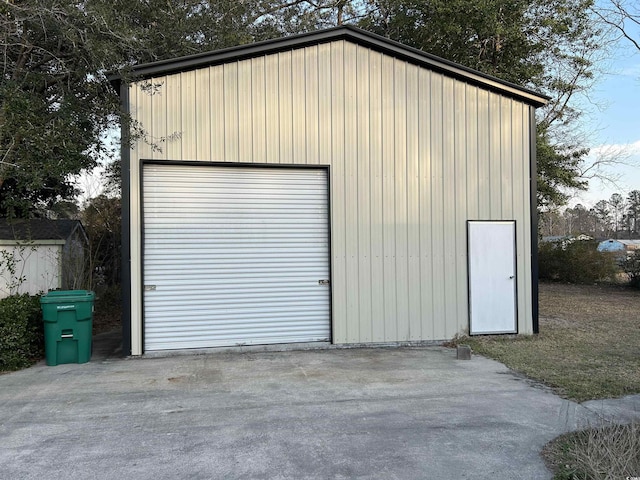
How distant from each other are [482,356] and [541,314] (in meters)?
4.86

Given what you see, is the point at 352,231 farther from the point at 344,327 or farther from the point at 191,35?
the point at 191,35

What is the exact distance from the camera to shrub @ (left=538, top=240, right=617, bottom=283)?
1844cm

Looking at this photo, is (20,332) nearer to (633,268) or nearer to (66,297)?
(66,297)

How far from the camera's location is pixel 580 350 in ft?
23.8

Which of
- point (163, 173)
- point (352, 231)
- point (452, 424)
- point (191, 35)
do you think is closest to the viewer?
point (452, 424)

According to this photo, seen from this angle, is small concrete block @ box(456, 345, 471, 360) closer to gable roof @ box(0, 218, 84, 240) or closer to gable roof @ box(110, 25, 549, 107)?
gable roof @ box(110, 25, 549, 107)

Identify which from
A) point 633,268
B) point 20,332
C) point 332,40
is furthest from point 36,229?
A: point 633,268

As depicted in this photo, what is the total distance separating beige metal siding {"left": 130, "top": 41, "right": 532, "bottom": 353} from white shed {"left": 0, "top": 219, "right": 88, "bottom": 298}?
10.4 feet

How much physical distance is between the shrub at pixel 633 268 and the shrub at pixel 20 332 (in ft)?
58.3

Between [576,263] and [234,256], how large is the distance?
16.5 meters

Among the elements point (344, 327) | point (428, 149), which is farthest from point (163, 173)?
point (428, 149)

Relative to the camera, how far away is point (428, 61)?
805cm

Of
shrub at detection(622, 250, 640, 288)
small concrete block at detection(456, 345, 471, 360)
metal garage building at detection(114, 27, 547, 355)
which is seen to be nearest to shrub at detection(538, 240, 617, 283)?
shrub at detection(622, 250, 640, 288)

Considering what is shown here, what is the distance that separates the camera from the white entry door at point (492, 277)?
8.23 m
